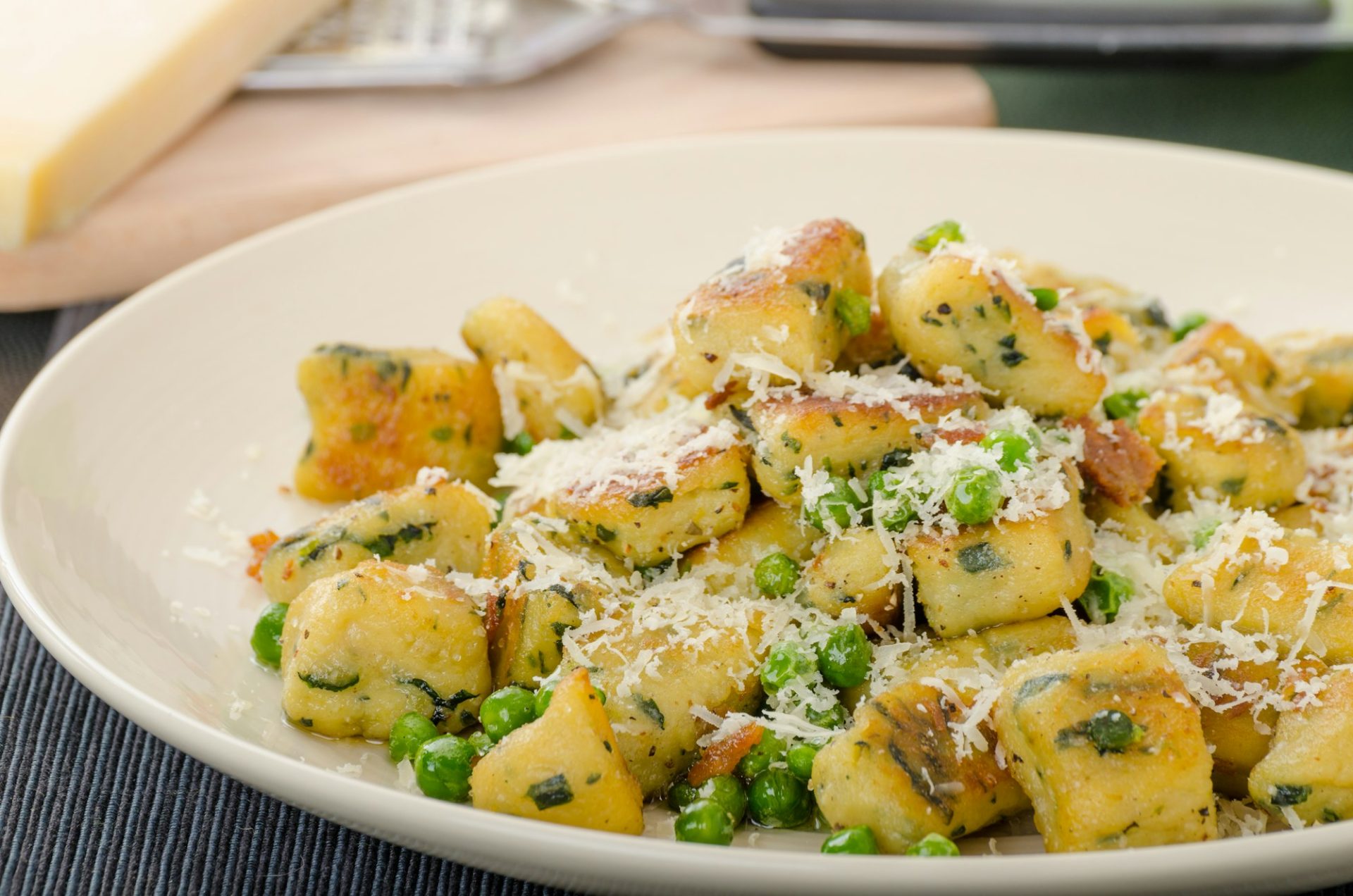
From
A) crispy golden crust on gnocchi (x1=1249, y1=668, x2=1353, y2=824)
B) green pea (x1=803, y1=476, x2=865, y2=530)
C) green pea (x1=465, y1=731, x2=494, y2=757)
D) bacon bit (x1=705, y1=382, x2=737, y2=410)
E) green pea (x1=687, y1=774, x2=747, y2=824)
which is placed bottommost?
green pea (x1=687, y1=774, x2=747, y2=824)

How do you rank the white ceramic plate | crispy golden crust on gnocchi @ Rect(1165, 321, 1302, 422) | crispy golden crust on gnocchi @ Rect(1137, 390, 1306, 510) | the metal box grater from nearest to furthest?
the white ceramic plate → crispy golden crust on gnocchi @ Rect(1137, 390, 1306, 510) → crispy golden crust on gnocchi @ Rect(1165, 321, 1302, 422) → the metal box grater

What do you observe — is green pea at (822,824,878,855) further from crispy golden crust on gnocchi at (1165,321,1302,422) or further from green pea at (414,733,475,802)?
crispy golden crust on gnocchi at (1165,321,1302,422)

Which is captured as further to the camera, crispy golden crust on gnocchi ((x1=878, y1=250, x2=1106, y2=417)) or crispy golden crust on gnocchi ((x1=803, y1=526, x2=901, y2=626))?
crispy golden crust on gnocchi ((x1=878, y1=250, x2=1106, y2=417))

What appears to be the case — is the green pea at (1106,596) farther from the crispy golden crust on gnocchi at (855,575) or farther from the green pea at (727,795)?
the green pea at (727,795)

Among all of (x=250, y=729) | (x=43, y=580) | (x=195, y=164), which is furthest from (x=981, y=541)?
(x=195, y=164)

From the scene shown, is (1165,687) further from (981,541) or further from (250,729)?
(250,729)

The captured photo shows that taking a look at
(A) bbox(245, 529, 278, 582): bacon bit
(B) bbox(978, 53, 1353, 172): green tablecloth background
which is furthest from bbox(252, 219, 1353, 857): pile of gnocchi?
(B) bbox(978, 53, 1353, 172): green tablecloth background
